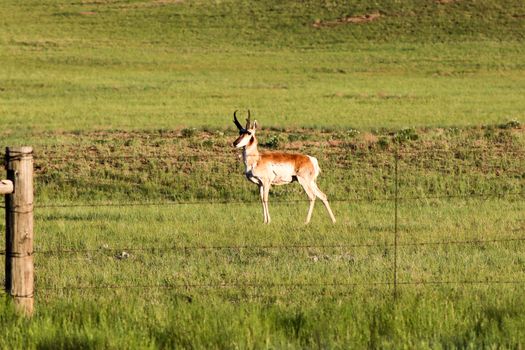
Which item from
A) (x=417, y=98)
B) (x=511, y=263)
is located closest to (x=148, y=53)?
(x=417, y=98)

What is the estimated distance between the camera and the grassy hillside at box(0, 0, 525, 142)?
127 ft

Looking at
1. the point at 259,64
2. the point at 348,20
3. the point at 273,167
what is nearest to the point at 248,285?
the point at 273,167

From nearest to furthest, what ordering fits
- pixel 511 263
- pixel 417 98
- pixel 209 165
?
pixel 511 263
pixel 209 165
pixel 417 98

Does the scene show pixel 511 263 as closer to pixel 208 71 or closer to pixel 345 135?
pixel 345 135

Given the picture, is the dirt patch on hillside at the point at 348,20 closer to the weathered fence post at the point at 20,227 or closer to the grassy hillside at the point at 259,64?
the grassy hillside at the point at 259,64

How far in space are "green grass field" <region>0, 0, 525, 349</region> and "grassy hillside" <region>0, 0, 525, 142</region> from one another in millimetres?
287

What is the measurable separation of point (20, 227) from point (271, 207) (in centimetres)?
993

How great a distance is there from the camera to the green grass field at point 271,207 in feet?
30.8

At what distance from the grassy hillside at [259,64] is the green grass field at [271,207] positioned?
29 cm

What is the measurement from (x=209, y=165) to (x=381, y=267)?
9757mm

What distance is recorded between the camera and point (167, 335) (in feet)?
29.8

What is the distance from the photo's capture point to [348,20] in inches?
2936

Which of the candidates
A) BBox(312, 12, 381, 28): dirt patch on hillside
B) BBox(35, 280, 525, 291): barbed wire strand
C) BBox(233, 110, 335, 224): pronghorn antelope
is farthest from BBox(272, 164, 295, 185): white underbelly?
BBox(312, 12, 381, 28): dirt patch on hillside

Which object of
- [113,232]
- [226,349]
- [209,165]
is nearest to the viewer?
[226,349]
